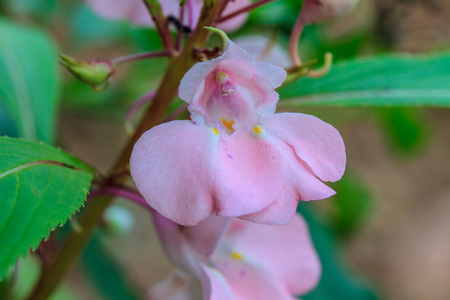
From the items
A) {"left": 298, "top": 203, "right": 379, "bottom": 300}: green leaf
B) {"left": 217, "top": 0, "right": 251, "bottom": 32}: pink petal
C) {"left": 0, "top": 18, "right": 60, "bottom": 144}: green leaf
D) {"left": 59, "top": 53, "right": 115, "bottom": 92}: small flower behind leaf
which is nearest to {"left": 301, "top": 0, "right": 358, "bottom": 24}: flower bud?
{"left": 217, "top": 0, "right": 251, "bottom": 32}: pink petal

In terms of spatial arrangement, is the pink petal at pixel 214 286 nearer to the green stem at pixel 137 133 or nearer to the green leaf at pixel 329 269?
the green stem at pixel 137 133

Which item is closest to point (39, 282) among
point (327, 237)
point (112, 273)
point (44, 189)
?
point (44, 189)

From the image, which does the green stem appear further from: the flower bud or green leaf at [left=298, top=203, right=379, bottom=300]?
green leaf at [left=298, top=203, right=379, bottom=300]

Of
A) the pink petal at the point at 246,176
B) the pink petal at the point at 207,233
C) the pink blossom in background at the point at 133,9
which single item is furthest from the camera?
the pink blossom in background at the point at 133,9

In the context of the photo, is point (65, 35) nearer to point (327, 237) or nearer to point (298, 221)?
point (327, 237)

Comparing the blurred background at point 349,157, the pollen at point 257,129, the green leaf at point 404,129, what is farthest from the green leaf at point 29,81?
the green leaf at point 404,129

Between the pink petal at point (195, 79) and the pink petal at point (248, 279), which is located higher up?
the pink petal at point (195, 79)

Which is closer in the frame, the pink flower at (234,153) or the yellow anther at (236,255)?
the pink flower at (234,153)
